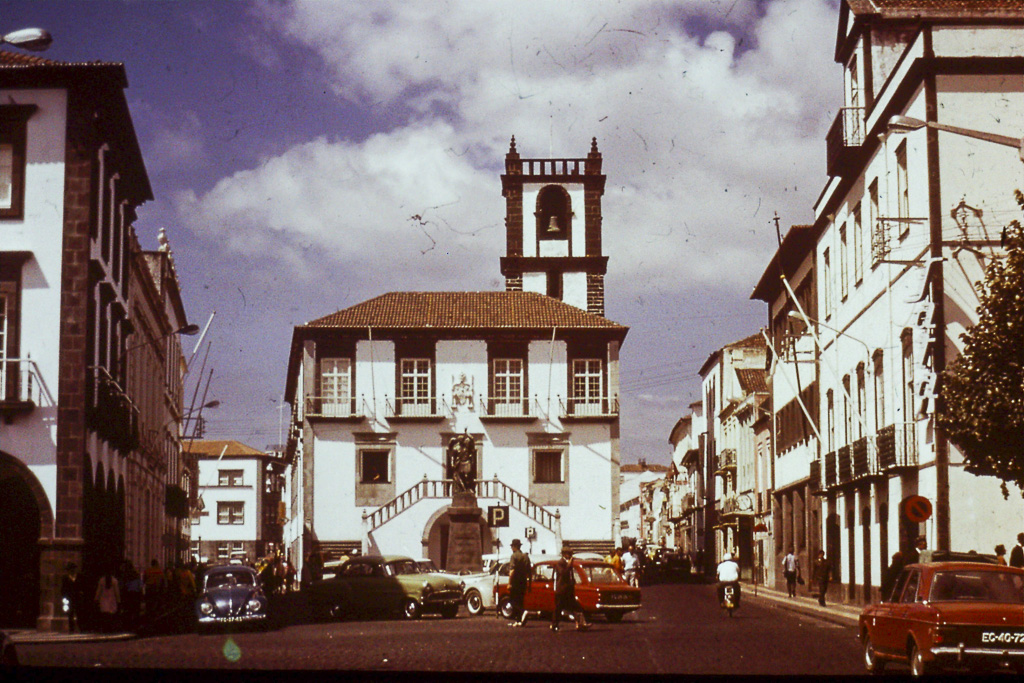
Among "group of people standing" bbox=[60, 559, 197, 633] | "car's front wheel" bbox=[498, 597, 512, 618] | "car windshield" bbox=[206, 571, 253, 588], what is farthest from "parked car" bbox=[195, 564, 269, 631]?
"car's front wheel" bbox=[498, 597, 512, 618]

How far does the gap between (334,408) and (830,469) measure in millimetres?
30742

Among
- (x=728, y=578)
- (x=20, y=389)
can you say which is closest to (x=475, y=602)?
(x=728, y=578)

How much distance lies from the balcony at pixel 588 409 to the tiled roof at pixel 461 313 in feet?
10.8

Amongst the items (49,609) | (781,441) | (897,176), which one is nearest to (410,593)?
(49,609)

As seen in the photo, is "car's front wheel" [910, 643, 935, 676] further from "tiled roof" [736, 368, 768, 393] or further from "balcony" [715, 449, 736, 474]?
"balcony" [715, 449, 736, 474]

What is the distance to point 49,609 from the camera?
99.1ft

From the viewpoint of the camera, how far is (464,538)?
5188 centimetres

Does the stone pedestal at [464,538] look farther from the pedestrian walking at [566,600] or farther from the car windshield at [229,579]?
the pedestrian walking at [566,600]

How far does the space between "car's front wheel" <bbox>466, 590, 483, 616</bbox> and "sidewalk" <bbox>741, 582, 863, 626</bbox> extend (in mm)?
7471

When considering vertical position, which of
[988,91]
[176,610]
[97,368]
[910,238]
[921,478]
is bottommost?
[176,610]

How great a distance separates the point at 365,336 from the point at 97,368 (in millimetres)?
37440

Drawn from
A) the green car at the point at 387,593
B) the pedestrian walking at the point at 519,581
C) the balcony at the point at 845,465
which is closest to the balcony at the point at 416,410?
the balcony at the point at 845,465

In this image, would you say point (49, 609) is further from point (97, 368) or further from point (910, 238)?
point (910, 238)

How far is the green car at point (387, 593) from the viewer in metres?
34.7
